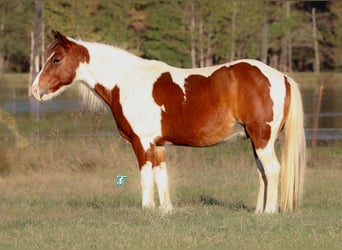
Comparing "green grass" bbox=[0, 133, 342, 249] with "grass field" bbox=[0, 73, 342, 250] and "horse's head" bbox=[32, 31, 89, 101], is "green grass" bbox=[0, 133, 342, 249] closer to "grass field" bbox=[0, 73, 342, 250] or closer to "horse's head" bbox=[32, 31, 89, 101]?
"grass field" bbox=[0, 73, 342, 250]

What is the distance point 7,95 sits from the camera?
35688mm

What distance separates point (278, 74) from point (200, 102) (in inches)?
33.4

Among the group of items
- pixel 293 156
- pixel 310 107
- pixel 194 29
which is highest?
pixel 194 29

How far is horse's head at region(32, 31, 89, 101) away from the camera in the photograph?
9531 mm

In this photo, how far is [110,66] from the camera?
9.52 metres

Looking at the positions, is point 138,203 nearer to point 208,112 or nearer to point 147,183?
point 147,183

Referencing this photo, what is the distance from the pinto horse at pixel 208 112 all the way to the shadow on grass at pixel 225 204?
1.29ft

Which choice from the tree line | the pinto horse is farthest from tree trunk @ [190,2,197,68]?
the pinto horse

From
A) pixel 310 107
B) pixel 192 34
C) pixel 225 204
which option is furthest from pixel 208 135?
pixel 192 34

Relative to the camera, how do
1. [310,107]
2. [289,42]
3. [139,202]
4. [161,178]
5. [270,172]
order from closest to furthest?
[270,172] < [161,178] < [139,202] < [310,107] < [289,42]

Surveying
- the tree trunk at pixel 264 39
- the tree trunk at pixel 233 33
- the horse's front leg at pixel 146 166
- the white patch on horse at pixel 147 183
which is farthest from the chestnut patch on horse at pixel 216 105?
the tree trunk at pixel 264 39

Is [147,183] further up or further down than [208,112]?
further down

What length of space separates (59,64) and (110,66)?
0.56 meters

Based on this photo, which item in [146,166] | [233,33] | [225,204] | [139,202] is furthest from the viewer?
[233,33]
